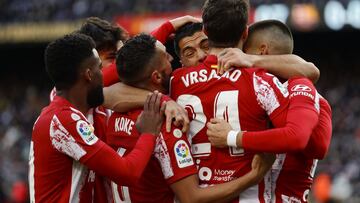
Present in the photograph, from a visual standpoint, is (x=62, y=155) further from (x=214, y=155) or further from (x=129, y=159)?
(x=214, y=155)

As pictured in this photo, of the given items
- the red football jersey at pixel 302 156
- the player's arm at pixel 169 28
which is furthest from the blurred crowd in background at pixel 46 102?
the red football jersey at pixel 302 156

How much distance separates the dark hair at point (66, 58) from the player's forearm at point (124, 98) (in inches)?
14.3

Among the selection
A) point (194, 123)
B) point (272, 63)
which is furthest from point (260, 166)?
point (272, 63)

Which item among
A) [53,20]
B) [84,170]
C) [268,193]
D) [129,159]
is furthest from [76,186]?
[53,20]

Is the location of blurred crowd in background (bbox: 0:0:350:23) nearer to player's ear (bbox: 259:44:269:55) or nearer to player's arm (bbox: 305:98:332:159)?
player's ear (bbox: 259:44:269:55)

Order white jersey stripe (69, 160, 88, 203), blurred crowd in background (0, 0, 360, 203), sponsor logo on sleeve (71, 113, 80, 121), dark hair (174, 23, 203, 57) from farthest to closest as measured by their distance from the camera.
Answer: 1. blurred crowd in background (0, 0, 360, 203)
2. dark hair (174, 23, 203, 57)
3. white jersey stripe (69, 160, 88, 203)
4. sponsor logo on sleeve (71, 113, 80, 121)

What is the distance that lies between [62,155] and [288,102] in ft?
4.44

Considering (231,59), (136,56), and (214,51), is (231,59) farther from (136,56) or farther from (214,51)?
(136,56)

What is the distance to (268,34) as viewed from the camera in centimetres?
530

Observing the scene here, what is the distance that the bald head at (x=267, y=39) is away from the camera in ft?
17.4

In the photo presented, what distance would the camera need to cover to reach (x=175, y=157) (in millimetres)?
Result: 5039

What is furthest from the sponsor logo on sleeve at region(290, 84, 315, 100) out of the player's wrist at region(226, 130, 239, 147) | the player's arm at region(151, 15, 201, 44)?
the player's arm at region(151, 15, 201, 44)

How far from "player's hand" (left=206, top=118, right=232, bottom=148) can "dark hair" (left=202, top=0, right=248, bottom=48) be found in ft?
1.54

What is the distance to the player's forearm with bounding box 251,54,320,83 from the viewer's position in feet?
16.7
